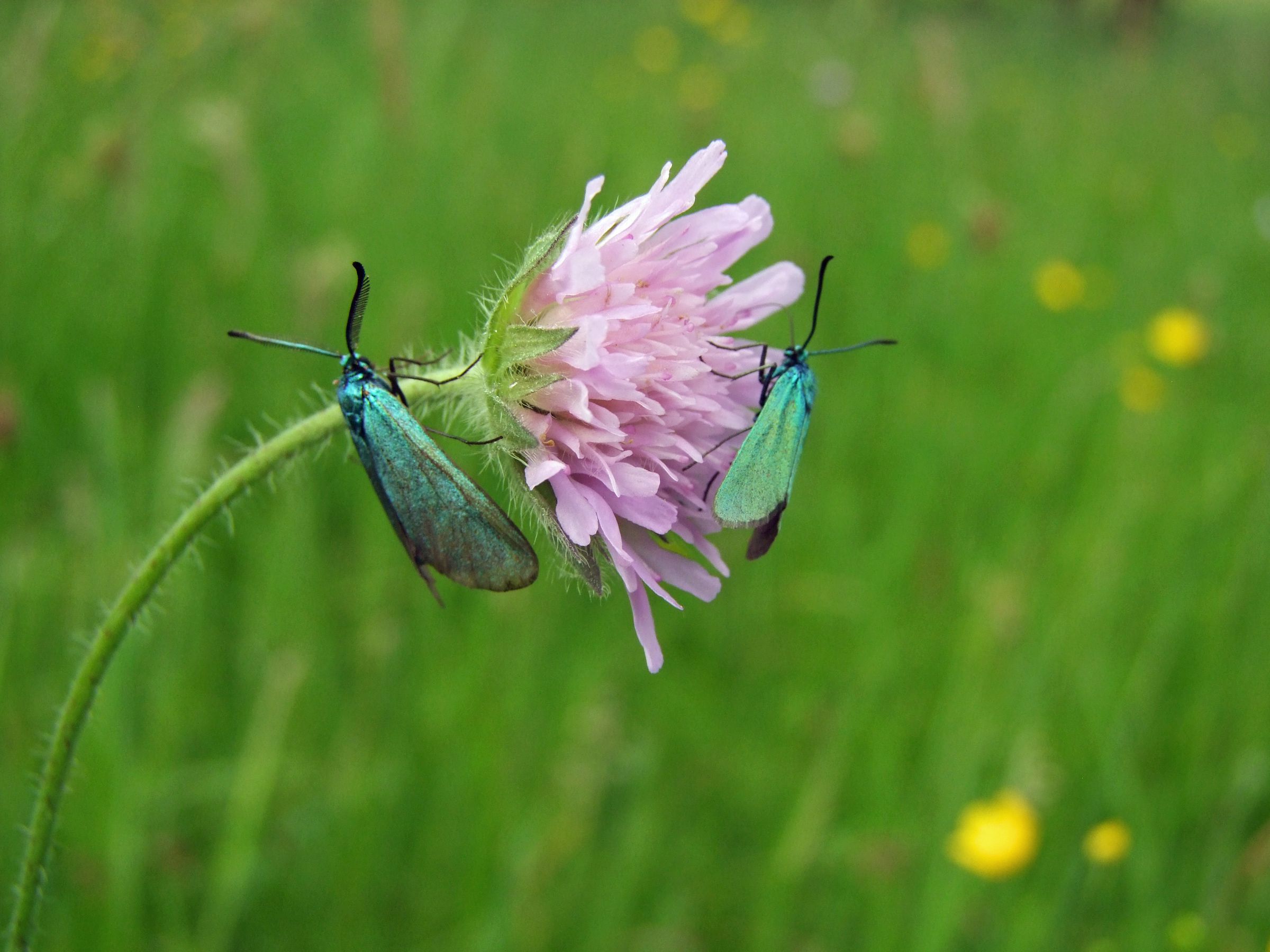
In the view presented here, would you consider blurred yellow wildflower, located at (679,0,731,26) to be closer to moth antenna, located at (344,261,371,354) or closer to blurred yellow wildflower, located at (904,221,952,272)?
blurred yellow wildflower, located at (904,221,952,272)

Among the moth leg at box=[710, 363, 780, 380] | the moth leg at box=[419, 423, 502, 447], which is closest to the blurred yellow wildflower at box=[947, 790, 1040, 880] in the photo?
the moth leg at box=[710, 363, 780, 380]

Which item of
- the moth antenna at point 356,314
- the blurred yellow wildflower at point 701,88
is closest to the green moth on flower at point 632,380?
the moth antenna at point 356,314

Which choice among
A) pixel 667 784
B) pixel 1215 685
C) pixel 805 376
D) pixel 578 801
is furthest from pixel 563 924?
pixel 1215 685

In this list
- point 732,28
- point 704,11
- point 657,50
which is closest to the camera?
point 657,50

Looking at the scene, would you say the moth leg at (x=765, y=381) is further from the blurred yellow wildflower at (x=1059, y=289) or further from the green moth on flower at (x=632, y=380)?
the blurred yellow wildflower at (x=1059, y=289)

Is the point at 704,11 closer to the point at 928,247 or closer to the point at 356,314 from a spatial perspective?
the point at 928,247

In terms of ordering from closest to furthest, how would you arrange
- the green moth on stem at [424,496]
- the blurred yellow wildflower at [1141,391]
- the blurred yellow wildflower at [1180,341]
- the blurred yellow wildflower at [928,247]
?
the green moth on stem at [424,496]
the blurred yellow wildflower at [1141,391]
the blurred yellow wildflower at [1180,341]
the blurred yellow wildflower at [928,247]

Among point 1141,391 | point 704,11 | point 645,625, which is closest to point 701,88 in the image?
point 704,11
